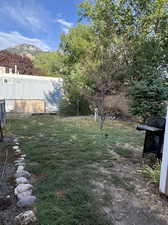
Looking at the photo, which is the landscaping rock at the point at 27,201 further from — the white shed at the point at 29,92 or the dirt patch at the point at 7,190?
the white shed at the point at 29,92

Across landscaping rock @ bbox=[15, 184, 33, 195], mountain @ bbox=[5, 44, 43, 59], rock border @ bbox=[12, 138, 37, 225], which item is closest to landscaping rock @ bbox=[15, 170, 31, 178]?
rock border @ bbox=[12, 138, 37, 225]

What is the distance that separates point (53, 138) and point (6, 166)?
1.65m

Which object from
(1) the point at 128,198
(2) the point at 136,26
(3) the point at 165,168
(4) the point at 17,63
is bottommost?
(1) the point at 128,198

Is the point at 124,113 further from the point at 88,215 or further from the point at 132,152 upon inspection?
the point at 88,215

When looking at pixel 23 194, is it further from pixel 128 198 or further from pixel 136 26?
pixel 136 26

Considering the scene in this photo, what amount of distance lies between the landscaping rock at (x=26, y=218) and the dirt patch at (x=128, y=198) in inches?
23.0

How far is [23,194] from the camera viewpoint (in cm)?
167

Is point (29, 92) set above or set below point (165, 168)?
above

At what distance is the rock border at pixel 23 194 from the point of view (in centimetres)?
133

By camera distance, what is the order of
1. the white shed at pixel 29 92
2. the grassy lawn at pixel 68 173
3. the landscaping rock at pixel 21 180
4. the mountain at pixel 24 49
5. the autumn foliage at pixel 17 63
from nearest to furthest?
the grassy lawn at pixel 68 173 → the landscaping rock at pixel 21 180 → the white shed at pixel 29 92 → the autumn foliage at pixel 17 63 → the mountain at pixel 24 49

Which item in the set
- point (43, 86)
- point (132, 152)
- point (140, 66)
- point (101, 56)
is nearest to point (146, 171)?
point (132, 152)

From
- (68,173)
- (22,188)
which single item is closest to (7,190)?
(22,188)

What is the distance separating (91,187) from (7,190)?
0.87 meters

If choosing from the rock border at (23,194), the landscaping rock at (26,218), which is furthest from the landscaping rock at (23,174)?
the landscaping rock at (26,218)
